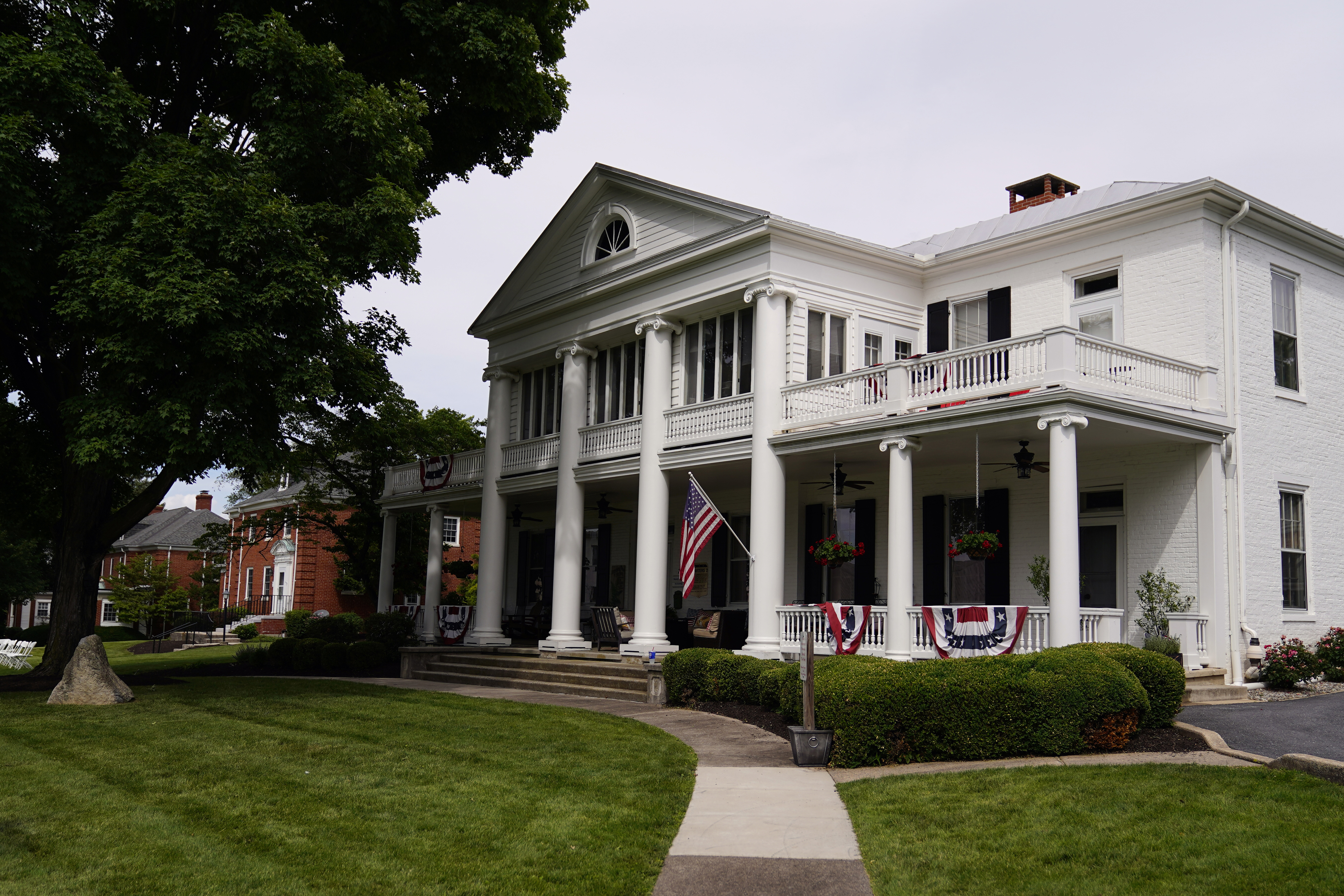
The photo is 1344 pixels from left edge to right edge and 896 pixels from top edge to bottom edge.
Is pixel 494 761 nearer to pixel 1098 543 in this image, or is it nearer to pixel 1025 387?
pixel 1025 387

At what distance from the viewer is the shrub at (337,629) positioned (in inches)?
1107

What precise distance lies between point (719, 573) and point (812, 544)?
2.54m

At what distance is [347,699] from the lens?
16578mm

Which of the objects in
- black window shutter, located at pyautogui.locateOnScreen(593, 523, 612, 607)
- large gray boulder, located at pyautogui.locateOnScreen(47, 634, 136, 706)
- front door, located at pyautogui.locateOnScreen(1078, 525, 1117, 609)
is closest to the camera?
large gray boulder, located at pyautogui.locateOnScreen(47, 634, 136, 706)

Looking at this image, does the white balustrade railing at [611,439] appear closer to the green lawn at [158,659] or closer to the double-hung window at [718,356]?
the double-hung window at [718,356]

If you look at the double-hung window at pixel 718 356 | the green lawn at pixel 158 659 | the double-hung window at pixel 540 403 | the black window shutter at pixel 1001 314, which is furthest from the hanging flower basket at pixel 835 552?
the green lawn at pixel 158 659

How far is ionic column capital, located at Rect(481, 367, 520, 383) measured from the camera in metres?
25.6

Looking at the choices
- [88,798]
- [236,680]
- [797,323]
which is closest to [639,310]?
[797,323]

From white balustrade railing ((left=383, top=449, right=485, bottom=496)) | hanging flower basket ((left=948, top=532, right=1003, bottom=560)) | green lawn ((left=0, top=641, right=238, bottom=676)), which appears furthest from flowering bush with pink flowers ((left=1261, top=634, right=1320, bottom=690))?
green lawn ((left=0, top=641, right=238, bottom=676))

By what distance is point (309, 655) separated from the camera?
2489 cm

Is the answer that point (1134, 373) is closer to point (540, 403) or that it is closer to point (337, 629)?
point (540, 403)

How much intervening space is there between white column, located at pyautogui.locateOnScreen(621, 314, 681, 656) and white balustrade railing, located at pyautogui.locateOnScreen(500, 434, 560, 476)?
3310 millimetres

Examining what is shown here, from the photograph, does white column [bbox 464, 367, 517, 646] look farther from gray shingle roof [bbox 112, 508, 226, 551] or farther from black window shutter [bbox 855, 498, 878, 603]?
gray shingle roof [bbox 112, 508, 226, 551]

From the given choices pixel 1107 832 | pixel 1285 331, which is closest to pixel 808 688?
pixel 1107 832
